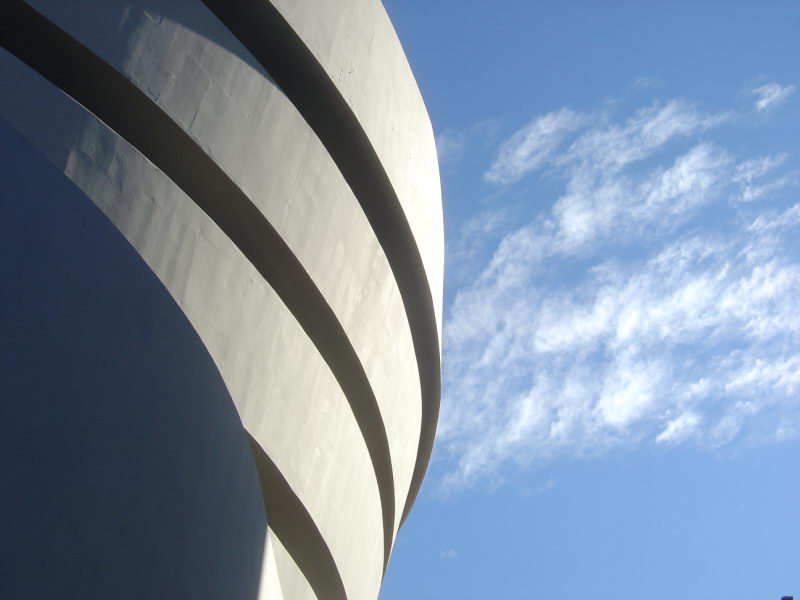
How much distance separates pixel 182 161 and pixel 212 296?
1337mm

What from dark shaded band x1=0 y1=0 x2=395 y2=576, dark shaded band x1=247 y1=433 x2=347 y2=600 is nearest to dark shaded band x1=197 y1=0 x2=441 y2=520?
dark shaded band x1=0 y1=0 x2=395 y2=576

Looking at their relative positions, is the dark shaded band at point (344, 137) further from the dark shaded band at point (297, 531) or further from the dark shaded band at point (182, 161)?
the dark shaded band at point (297, 531)

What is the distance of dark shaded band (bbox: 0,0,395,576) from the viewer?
7473 millimetres

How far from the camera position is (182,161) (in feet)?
27.4

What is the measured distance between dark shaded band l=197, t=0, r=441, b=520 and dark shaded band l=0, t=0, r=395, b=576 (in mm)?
1549

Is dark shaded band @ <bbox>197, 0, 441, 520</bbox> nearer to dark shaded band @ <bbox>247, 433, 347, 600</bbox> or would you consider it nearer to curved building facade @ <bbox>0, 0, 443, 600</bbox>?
curved building facade @ <bbox>0, 0, 443, 600</bbox>

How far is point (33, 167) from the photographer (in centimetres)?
439

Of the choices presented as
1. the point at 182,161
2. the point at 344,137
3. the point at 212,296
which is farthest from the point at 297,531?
the point at 344,137

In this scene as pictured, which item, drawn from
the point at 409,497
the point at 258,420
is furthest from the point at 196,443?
Answer: the point at 409,497

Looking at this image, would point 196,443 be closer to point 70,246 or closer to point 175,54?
point 70,246

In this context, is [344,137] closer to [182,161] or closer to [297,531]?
Result: [182,161]

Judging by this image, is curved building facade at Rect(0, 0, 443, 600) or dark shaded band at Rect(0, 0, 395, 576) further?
dark shaded band at Rect(0, 0, 395, 576)

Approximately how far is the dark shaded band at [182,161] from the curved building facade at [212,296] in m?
0.02

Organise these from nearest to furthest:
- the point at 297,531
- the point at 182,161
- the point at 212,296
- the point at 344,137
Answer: the point at 212,296 → the point at 182,161 → the point at 297,531 → the point at 344,137
